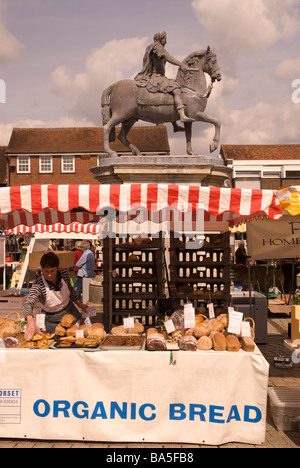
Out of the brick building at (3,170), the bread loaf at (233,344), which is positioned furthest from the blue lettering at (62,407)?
the brick building at (3,170)

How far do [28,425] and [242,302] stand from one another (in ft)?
18.6

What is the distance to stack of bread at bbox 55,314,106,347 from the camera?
4.68m

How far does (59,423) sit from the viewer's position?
4.42 metres

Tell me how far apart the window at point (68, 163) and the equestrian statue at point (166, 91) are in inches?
1245

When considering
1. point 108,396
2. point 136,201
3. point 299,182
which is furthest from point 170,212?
point 299,182

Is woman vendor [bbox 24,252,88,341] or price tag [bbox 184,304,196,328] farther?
woman vendor [bbox 24,252,88,341]

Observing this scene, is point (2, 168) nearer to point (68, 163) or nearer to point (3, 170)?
point (3, 170)

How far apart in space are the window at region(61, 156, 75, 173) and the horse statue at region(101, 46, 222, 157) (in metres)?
31.6

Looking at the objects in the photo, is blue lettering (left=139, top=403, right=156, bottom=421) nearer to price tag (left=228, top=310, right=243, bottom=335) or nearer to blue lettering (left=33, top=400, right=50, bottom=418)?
blue lettering (left=33, top=400, right=50, bottom=418)

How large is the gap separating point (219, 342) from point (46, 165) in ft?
127

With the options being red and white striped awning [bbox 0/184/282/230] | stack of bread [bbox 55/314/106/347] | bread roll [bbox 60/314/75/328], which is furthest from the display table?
red and white striped awning [bbox 0/184/282/230]

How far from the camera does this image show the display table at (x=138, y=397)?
4375mm

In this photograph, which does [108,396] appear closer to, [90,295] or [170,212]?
[170,212]

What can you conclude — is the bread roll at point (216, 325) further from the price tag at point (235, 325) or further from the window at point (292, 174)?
the window at point (292, 174)
